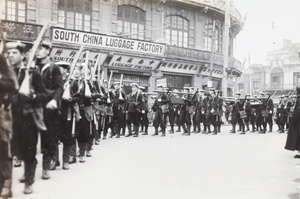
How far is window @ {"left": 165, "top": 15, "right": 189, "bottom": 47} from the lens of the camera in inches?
874

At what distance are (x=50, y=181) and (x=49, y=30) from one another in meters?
12.9

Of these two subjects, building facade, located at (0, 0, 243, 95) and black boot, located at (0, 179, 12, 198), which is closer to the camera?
black boot, located at (0, 179, 12, 198)

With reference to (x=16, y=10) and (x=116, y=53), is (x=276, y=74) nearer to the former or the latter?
(x=116, y=53)

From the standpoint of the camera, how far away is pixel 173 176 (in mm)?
6141

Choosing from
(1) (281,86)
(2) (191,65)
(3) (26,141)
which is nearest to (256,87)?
(1) (281,86)

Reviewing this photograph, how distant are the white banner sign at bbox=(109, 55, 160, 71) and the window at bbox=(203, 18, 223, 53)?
4653 millimetres

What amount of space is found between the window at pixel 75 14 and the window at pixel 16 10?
177 centimetres

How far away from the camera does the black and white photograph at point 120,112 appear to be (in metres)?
4.49

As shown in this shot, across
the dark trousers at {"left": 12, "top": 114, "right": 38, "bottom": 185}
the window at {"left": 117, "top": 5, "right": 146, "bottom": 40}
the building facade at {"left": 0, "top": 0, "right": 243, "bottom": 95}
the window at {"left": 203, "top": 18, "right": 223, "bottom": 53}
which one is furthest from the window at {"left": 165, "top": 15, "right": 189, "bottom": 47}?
the dark trousers at {"left": 12, "top": 114, "right": 38, "bottom": 185}

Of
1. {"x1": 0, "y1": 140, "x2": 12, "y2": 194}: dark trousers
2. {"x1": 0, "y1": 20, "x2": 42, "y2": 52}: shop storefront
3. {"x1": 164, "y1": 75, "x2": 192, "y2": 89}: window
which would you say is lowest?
{"x1": 0, "y1": 140, "x2": 12, "y2": 194}: dark trousers

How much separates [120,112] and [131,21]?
30.7 ft

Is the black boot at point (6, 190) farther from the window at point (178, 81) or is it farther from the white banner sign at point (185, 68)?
the window at point (178, 81)

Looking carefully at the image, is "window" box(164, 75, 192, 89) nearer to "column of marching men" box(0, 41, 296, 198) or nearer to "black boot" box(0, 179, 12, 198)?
"column of marching men" box(0, 41, 296, 198)

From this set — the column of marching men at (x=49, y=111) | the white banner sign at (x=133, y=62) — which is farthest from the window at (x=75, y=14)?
the column of marching men at (x=49, y=111)
